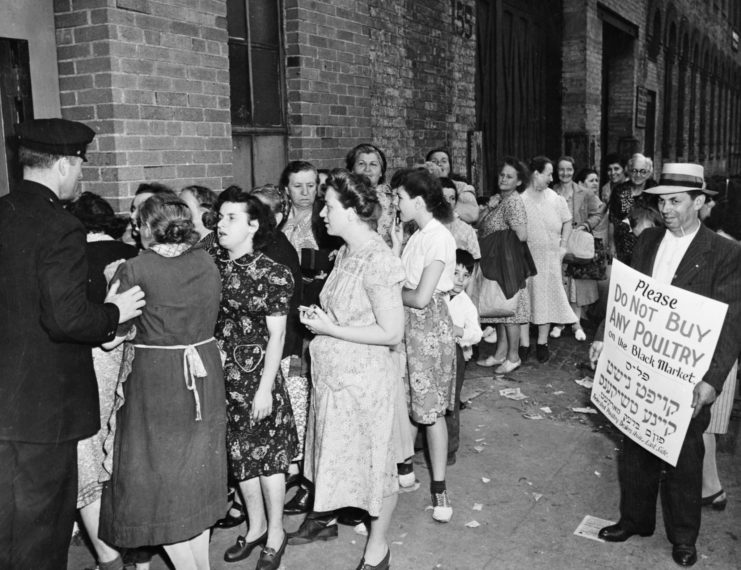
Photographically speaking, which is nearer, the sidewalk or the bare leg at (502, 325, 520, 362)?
the sidewalk

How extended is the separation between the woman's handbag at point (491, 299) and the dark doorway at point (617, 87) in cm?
966

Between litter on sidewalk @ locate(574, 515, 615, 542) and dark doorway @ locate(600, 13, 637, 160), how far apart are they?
12.3 metres

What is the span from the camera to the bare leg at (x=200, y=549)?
132 inches

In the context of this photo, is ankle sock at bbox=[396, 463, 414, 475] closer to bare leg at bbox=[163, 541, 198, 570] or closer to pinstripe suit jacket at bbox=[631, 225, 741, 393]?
bare leg at bbox=[163, 541, 198, 570]

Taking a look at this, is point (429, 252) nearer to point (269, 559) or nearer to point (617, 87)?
point (269, 559)

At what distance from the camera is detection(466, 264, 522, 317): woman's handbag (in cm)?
673

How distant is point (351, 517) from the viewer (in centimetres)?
425

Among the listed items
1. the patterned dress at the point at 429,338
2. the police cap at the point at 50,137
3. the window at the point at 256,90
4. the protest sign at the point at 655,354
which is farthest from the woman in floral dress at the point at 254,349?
the window at the point at 256,90

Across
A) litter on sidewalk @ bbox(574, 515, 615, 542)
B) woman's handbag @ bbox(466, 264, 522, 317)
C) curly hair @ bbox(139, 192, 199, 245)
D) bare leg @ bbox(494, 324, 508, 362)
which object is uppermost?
curly hair @ bbox(139, 192, 199, 245)

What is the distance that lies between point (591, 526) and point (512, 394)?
2215mm

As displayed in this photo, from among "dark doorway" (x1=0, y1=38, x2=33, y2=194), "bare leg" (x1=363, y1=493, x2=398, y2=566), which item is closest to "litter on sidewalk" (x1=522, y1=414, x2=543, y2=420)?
"bare leg" (x1=363, y1=493, x2=398, y2=566)

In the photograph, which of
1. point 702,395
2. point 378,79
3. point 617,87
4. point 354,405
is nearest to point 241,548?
point 354,405

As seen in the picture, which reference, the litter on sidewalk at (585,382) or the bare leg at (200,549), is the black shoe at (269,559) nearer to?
the bare leg at (200,549)

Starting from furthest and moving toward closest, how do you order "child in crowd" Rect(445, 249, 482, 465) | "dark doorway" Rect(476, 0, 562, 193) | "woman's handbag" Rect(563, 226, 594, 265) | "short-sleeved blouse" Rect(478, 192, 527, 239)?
"dark doorway" Rect(476, 0, 562, 193)
"woman's handbag" Rect(563, 226, 594, 265)
"short-sleeved blouse" Rect(478, 192, 527, 239)
"child in crowd" Rect(445, 249, 482, 465)
